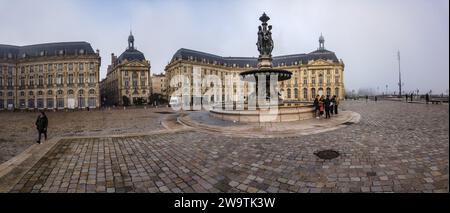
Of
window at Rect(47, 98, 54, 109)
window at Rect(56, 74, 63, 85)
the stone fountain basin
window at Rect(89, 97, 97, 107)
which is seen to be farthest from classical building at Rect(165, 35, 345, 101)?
the stone fountain basin

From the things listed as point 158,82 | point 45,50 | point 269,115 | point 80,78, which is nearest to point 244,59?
point 158,82

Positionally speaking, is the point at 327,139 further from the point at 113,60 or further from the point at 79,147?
the point at 113,60

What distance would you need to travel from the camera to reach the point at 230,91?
7750 centimetres

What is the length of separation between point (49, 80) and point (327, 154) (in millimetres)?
72077

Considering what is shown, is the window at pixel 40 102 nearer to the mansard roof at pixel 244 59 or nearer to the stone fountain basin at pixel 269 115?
the mansard roof at pixel 244 59

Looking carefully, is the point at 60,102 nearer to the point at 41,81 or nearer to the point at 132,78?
the point at 41,81

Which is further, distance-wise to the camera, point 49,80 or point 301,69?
point 301,69

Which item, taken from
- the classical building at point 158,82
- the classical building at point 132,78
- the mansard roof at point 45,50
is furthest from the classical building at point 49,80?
the classical building at point 158,82

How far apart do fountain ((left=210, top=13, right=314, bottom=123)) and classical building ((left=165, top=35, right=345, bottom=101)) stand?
50829mm

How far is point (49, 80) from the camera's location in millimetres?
56594

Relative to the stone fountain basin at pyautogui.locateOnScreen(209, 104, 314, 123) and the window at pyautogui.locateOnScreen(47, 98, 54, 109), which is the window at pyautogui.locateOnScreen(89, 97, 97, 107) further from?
the stone fountain basin at pyautogui.locateOnScreen(209, 104, 314, 123)

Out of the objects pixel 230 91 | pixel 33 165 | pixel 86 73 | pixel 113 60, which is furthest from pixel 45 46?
pixel 33 165
